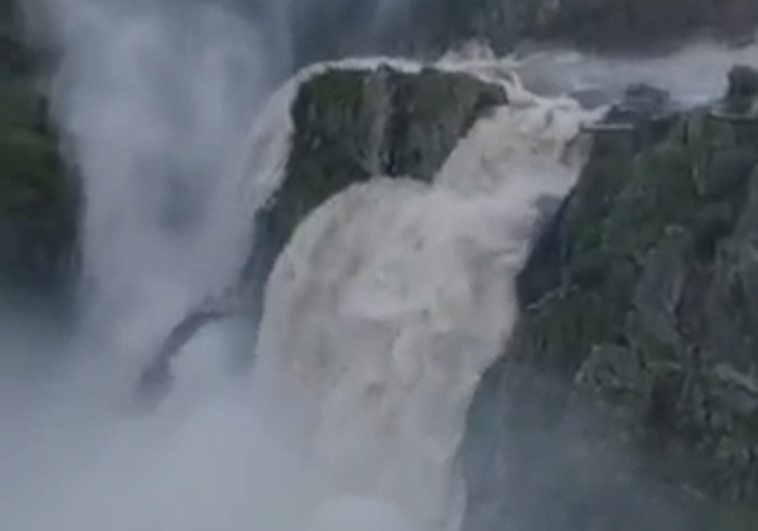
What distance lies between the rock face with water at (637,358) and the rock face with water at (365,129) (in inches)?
71.5

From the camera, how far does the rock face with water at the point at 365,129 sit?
14828 millimetres

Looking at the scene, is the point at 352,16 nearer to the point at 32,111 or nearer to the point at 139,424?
the point at 32,111

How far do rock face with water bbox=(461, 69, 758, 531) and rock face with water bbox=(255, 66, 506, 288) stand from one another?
5.96 feet

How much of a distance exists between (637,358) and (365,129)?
172 inches

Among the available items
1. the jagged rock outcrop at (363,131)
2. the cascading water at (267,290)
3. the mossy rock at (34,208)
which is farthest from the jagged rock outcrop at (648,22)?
the mossy rock at (34,208)

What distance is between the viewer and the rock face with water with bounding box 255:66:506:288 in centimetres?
1483

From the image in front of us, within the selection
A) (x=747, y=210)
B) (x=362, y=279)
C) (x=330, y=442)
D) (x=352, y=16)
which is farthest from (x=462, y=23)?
(x=747, y=210)

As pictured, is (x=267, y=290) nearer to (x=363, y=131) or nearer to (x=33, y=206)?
(x=363, y=131)

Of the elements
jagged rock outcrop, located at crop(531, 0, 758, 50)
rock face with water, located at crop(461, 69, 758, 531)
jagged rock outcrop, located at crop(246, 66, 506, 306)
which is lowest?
rock face with water, located at crop(461, 69, 758, 531)

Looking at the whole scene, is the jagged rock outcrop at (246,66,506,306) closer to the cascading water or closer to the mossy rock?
the cascading water

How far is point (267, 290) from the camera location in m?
15.7

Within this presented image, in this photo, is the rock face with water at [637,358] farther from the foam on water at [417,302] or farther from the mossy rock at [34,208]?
the mossy rock at [34,208]

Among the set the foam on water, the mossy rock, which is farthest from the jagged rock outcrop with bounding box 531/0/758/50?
the mossy rock

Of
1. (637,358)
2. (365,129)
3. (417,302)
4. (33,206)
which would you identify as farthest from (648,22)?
(637,358)
